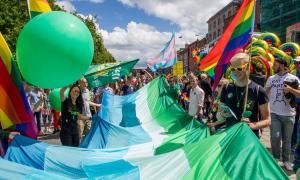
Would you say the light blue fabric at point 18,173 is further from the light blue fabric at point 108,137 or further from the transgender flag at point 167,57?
the transgender flag at point 167,57

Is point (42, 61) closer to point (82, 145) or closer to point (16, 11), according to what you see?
point (82, 145)

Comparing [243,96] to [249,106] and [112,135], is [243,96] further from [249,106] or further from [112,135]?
[112,135]

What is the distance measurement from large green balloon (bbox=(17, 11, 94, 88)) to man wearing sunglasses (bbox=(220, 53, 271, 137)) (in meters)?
1.77

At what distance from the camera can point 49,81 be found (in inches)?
163

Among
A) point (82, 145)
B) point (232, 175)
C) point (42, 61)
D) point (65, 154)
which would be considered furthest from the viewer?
point (82, 145)

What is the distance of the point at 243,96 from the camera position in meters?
4.47

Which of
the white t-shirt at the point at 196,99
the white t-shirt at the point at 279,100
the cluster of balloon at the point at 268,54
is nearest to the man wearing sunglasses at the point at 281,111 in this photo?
the white t-shirt at the point at 279,100

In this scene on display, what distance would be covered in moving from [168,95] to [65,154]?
5350mm

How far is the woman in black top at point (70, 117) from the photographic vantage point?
5801 mm

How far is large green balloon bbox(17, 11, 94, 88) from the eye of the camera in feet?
12.9

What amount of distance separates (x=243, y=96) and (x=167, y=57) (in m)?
9.81

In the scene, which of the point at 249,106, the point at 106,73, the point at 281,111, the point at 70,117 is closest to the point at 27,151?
the point at 70,117

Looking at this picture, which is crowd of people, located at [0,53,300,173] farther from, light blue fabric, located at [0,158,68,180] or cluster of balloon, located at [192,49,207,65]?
cluster of balloon, located at [192,49,207,65]

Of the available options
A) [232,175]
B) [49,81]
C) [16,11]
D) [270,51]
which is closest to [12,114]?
[49,81]
